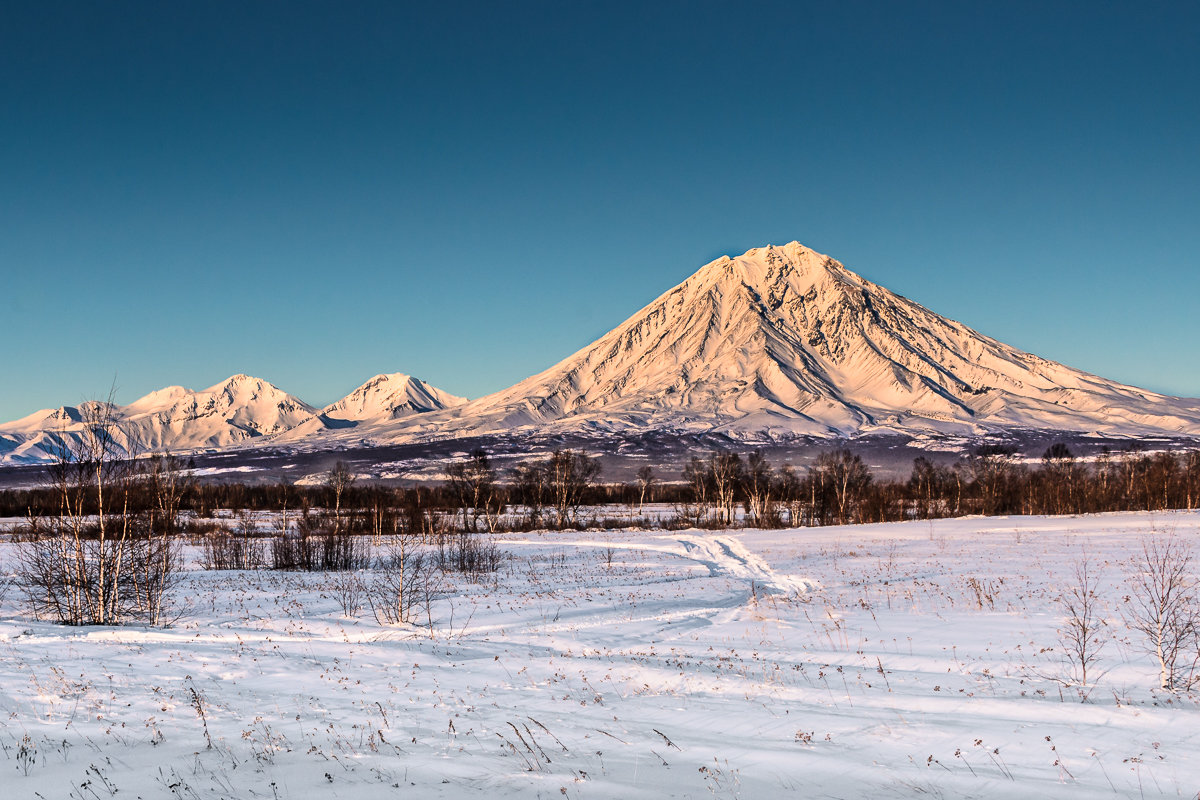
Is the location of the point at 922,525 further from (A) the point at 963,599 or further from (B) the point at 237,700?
(B) the point at 237,700

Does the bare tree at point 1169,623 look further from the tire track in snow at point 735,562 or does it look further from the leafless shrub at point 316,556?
the leafless shrub at point 316,556

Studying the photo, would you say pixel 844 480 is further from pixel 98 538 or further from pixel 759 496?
pixel 98 538

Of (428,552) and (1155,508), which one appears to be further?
(1155,508)

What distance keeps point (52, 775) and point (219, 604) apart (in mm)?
21860

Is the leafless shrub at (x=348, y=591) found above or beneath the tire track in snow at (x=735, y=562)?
above

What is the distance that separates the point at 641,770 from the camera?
995 cm

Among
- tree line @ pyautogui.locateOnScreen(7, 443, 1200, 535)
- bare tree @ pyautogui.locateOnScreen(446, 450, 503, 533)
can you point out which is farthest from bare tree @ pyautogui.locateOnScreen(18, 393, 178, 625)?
bare tree @ pyautogui.locateOnScreen(446, 450, 503, 533)

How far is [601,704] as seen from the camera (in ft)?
44.7

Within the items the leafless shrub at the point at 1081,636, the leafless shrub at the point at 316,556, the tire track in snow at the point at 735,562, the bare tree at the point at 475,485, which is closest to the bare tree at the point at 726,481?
the tire track in snow at the point at 735,562

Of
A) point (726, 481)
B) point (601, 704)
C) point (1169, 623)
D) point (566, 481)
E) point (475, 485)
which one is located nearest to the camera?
point (601, 704)

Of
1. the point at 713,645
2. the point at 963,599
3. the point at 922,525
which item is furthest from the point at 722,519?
the point at 713,645

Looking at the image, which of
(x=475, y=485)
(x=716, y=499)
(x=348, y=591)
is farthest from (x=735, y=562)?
(x=716, y=499)

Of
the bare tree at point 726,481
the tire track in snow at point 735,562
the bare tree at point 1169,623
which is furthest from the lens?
the bare tree at point 726,481

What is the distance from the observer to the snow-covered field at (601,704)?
9.63 m
